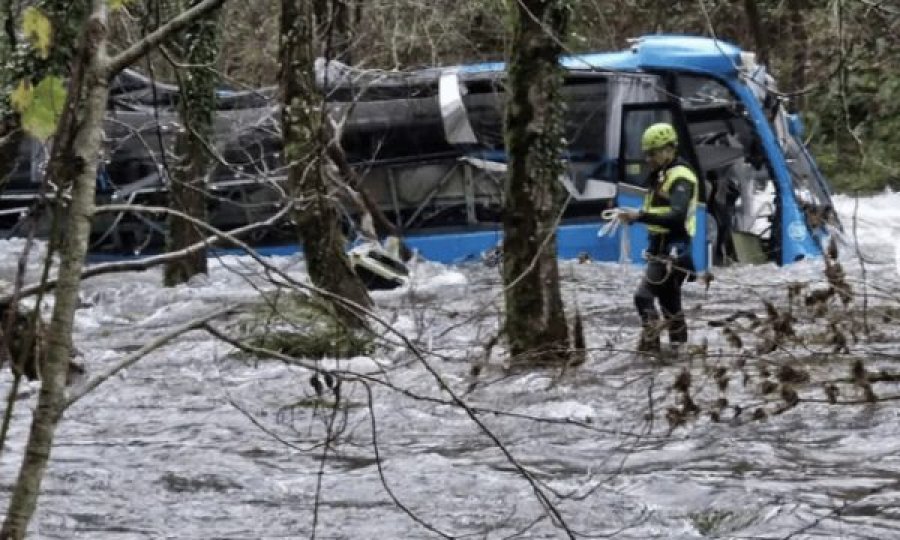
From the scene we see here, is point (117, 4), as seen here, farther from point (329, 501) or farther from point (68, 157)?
point (329, 501)

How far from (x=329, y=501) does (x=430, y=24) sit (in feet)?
48.2

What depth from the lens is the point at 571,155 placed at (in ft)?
69.3

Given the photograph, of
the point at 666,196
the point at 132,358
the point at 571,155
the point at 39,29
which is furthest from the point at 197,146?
the point at 39,29

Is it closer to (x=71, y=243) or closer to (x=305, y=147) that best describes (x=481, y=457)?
(x=305, y=147)

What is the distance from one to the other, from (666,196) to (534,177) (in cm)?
162

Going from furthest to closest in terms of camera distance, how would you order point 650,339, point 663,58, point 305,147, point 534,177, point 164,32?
point 663,58 → point 305,147 → point 534,177 → point 650,339 → point 164,32

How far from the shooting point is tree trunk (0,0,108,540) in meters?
2.83

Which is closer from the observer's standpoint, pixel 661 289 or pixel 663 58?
pixel 661 289

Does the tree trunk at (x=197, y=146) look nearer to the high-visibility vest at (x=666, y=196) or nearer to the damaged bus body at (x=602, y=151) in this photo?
the damaged bus body at (x=602, y=151)

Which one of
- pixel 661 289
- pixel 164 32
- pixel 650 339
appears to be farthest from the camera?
pixel 661 289

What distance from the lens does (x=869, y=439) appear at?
9445 millimetres

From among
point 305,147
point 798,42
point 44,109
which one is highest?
point 798,42

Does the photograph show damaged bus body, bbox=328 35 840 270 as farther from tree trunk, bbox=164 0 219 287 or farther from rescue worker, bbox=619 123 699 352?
rescue worker, bbox=619 123 699 352

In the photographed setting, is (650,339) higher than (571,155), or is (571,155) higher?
(571,155)
